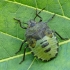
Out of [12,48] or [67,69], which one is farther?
[12,48]

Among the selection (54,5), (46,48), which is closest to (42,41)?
(46,48)

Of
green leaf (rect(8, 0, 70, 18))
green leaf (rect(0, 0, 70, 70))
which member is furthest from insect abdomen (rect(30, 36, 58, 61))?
green leaf (rect(8, 0, 70, 18))

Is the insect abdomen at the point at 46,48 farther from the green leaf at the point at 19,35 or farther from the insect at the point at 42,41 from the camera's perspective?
the green leaf at the point at 19,35

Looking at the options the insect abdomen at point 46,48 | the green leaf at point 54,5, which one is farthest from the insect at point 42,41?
the green leaf at point 54,5

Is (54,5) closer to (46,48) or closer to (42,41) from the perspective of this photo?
(42,41)

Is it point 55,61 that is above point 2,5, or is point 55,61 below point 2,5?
below

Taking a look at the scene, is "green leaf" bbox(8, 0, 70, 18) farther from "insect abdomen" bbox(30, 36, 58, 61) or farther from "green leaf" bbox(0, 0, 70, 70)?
"insect abdomen" bbox(30, 36, 58, 61)

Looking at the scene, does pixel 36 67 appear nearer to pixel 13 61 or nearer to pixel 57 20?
pixel 13 61

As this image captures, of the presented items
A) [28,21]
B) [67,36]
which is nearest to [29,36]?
[28,21]
